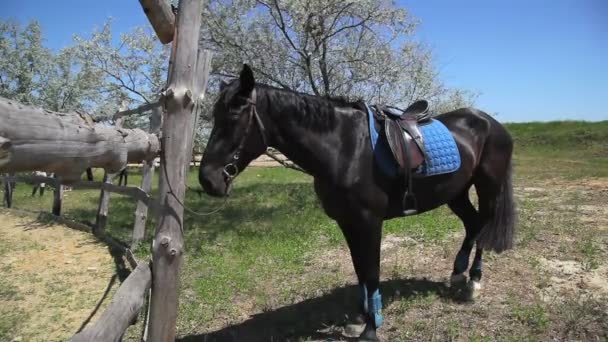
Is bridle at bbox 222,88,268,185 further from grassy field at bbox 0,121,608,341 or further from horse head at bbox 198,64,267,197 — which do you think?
grassy field at bbox 0,121,608,341

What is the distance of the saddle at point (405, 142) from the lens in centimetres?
336

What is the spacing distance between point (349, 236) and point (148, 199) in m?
1.54

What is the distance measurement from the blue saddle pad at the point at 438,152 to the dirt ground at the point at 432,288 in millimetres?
1253

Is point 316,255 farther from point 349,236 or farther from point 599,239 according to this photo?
point 599,239

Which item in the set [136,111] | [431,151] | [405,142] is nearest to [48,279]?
[136,111]

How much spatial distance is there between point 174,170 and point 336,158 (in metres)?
1.27

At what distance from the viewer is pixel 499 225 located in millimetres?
4254

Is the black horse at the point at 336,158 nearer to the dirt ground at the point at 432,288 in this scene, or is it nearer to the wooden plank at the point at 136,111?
the dirt ground at the point at 432,288

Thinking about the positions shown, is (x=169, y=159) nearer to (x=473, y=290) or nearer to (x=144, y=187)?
(x=473, y=290)

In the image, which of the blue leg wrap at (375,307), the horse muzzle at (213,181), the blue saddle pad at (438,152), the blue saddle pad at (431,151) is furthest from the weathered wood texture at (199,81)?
the blue saddle pad at (438,152)

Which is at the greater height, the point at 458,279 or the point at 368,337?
the point at 458,279

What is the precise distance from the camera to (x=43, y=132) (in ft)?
5.10

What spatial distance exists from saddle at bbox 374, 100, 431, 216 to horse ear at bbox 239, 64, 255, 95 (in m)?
1.15

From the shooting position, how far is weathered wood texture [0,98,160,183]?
1397 mm
